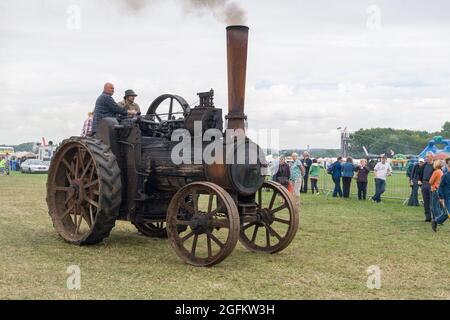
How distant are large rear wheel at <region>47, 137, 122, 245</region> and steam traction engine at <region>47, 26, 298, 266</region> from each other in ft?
0.04

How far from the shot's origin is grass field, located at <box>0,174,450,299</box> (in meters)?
5.38

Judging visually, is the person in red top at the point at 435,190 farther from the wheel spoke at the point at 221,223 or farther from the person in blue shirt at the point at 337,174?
the person in blue shirt at the point at 337,174

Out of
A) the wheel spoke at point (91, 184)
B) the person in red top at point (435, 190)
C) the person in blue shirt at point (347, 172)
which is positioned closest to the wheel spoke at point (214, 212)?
the wheel spoke at point (91, 184)

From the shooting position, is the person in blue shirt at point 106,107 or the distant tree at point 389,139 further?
the distant tree at point 389,139

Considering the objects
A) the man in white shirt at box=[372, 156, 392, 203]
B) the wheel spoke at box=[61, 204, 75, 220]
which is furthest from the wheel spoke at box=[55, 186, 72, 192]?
the man in white shirt at box=[372, 156, 392, 203]

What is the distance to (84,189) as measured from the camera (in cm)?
794

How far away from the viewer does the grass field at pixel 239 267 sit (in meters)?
5.38

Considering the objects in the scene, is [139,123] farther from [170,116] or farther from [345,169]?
[345,169]

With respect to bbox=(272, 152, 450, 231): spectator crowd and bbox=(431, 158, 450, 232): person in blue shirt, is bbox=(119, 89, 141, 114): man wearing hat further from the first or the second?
bbox=(431, 158, 450, 232): person in blue shirt

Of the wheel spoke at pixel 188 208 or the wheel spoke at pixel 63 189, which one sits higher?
the wheel spoke at pixel 63 189

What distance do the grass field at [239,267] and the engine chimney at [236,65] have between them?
6.48ft

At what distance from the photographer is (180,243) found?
6793mm

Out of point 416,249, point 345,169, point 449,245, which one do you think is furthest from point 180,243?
point 345,169

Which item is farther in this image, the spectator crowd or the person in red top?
the person in red top
